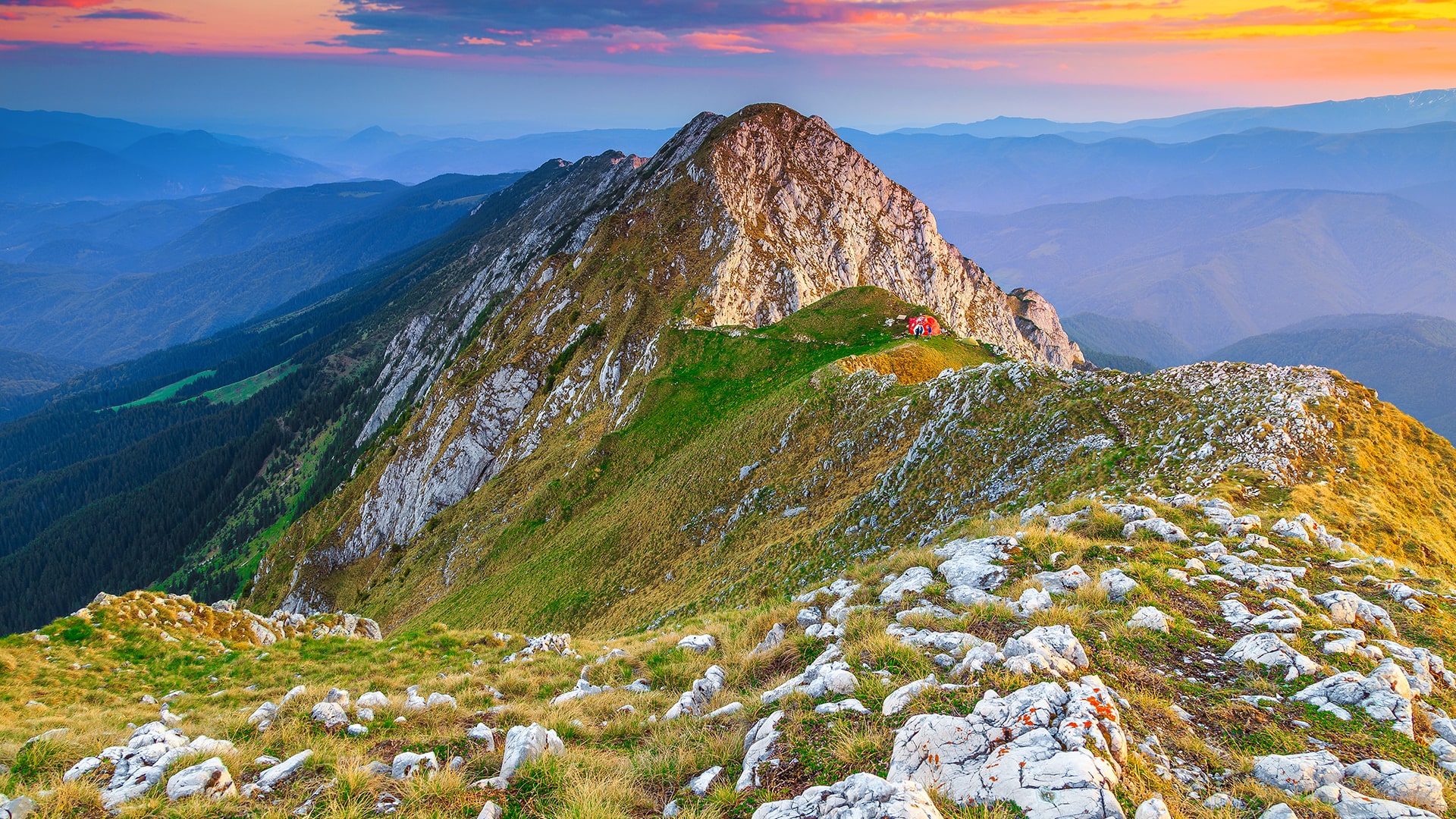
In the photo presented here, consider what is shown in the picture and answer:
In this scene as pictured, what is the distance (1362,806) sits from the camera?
5.79 meters

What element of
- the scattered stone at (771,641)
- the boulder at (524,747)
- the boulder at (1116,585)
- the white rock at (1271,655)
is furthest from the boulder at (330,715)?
the white rock at (1271,655)

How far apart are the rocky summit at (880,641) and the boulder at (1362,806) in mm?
50

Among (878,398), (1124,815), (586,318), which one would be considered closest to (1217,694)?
(1124,815)

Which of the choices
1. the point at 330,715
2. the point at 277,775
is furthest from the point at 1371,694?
the point at 330,715

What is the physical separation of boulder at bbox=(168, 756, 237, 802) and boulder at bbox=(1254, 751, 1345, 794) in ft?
39.4

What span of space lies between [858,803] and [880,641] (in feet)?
12.6

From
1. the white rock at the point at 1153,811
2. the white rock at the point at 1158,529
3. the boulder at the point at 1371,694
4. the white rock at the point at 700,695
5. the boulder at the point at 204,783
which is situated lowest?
the white rock at the point at 700,695

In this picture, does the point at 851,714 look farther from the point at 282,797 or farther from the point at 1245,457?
the point at 1245,457

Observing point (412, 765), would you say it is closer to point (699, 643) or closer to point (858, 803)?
point (858, 803)

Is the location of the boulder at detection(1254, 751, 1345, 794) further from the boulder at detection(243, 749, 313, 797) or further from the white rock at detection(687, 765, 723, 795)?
the boulder at detection(243, 749, 313, 797)

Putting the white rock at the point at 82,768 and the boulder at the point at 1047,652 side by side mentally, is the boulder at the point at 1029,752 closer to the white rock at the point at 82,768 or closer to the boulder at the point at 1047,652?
the boulder at the point at 1047,652

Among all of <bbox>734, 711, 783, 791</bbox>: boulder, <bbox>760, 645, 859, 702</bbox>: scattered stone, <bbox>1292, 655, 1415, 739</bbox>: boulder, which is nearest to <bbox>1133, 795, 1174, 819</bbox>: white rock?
<bbox>760, 645, 859, 702</bbox>: scattered stone

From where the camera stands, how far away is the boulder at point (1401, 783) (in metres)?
5.96

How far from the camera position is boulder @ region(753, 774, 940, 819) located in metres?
5.52
